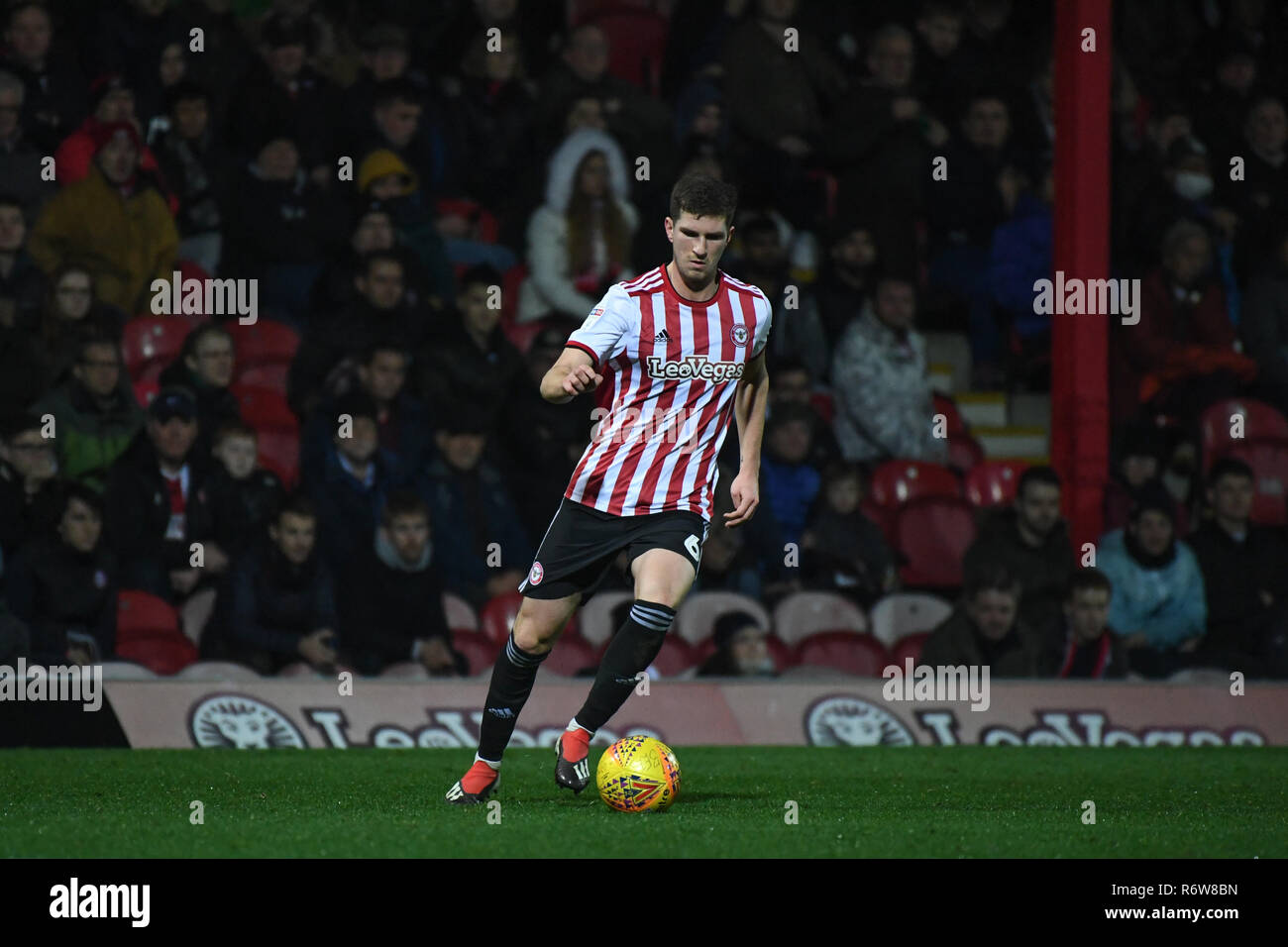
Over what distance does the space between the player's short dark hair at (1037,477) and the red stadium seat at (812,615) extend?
1012 millimetres

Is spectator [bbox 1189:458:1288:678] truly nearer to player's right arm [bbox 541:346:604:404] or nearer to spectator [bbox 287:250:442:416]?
spectator [bbox 287:250:442:416]

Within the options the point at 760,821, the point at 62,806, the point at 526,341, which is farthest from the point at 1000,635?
the point at 62,806

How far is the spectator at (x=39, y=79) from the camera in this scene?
9328 millimetres

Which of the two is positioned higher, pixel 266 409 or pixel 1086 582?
pixel 266 409

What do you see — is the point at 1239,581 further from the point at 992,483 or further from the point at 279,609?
the point at 279,609

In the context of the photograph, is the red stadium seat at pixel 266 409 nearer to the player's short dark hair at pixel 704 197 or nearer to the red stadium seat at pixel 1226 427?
the player's short dark hair at pixel 704 197

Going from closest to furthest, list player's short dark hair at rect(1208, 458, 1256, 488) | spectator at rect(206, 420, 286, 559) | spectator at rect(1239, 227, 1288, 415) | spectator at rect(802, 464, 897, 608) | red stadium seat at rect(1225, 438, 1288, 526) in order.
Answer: spectator at rect(206, 420, 286, 559), spectator at rect(802, 464, 897, 608), player's short dark hair at rect(1208, 458, 1256, 488), red stadium seat at rect(1225, 438, 1288, 526), spectator at rect(1239, 227, 1288, 415)

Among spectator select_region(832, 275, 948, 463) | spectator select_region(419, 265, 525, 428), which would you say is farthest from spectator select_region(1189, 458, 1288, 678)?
spectator select_region(419, 265, 525, 428)

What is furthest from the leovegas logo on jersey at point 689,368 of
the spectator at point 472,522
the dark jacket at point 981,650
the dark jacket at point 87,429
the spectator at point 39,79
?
the spectator at point 39,79

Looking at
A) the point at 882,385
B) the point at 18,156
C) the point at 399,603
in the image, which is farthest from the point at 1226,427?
the point at 18,156

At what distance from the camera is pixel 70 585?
7.76 meters

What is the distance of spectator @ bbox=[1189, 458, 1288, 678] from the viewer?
872cm

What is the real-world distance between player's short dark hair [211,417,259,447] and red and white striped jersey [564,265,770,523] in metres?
3.30

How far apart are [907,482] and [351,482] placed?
288 centimetres
